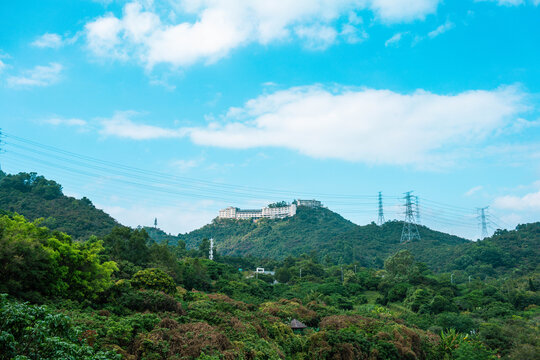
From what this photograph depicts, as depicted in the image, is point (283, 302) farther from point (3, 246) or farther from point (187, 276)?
point (3, 246)

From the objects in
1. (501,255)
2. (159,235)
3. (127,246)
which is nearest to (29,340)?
(127,246)

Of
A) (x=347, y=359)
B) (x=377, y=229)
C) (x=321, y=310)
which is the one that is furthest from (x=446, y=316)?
(x=377, y=229)

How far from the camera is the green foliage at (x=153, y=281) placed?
24.5 meters

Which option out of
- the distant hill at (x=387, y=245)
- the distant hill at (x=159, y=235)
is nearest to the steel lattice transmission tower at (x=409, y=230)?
the distant hill at (x=387, y=245)

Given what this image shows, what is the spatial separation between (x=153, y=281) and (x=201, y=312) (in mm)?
6341

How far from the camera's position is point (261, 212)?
132 m

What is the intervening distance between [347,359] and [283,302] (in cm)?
1432

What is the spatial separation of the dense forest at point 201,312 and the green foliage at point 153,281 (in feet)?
0.26

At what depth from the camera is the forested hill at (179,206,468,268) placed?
8356 centimetres

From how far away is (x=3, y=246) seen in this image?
565 inches

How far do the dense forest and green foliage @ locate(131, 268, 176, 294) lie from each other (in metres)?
0.08

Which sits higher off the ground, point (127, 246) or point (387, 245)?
point (387, 245)

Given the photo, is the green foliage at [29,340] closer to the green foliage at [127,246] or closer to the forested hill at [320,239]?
the green foliage at [127,246]

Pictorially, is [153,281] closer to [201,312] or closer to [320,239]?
[201,312]
